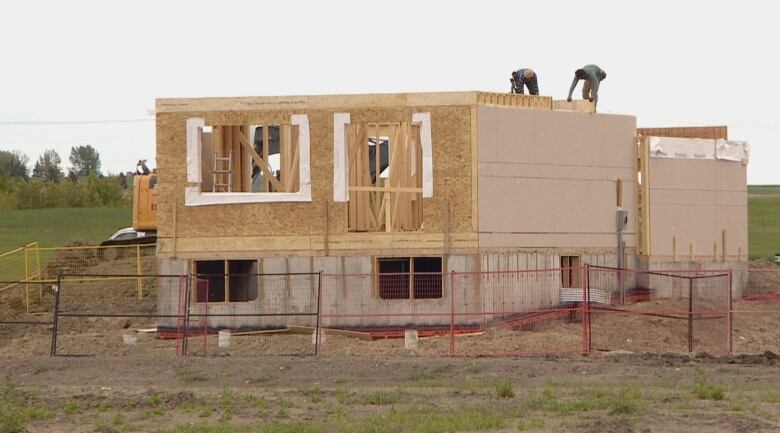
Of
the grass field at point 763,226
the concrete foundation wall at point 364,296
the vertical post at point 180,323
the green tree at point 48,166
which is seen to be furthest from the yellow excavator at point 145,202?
the green tree at point 48,166

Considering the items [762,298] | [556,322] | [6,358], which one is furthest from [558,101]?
[6,358]

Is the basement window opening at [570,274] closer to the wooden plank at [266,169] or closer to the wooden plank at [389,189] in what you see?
the wooden plank at [389,189]

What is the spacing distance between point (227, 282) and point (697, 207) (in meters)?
12.3

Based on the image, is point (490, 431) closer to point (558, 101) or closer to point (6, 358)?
point (6, 358)

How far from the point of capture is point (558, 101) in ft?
108

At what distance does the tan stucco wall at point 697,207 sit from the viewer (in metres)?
33.6

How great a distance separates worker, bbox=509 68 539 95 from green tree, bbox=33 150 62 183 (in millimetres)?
125658

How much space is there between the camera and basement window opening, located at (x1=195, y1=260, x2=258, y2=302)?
3133 centimetres

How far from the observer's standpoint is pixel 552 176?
31.7 metres

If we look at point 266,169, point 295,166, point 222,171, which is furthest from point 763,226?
point 266,169

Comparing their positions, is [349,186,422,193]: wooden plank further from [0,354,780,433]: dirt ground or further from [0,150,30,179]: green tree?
[0,150,30,179]: green tree

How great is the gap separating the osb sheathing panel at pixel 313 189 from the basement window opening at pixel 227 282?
2.08ft

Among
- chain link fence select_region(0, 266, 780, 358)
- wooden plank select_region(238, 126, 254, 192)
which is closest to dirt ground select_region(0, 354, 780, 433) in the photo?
chain link fence select_region(0, 266, 780, 358)

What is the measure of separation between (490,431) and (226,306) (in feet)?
48.9
